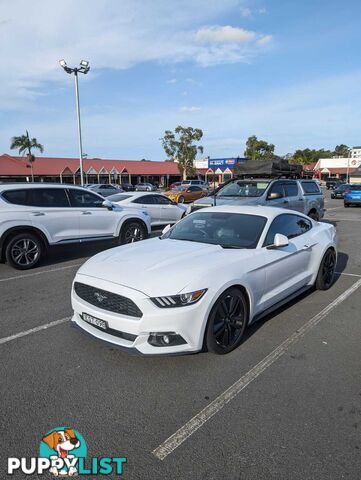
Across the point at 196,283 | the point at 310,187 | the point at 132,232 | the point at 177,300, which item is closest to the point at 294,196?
the point at 310,187

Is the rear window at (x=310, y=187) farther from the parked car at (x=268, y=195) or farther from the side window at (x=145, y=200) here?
the side window at (x=145, y=200)

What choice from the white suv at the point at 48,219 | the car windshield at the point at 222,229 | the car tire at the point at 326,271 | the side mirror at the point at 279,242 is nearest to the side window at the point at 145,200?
the white suv at the point at 48,219

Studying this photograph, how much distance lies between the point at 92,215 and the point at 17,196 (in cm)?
169

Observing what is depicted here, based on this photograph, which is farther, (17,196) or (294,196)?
(294,196)

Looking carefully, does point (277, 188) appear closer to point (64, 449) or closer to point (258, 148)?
point (64, 449)

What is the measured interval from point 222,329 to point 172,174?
5923 cm

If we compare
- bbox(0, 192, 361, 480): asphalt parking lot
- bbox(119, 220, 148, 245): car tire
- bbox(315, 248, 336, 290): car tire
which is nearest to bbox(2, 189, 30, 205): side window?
bbox(119, 220, 148, 245): car tire

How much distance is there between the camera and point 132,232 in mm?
9484

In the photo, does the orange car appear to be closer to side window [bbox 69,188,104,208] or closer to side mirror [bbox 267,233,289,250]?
side window [bbox 69,188,104,208]

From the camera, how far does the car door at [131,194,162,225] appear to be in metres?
11.8

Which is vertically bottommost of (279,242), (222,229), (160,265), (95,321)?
(95,321)

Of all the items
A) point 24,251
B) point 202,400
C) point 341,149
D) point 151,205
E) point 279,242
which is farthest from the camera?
point 341,149

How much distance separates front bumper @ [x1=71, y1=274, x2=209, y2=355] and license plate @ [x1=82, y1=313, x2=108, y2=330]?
37mm

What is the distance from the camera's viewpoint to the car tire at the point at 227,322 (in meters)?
3.48
